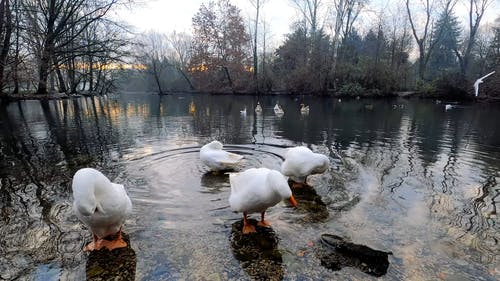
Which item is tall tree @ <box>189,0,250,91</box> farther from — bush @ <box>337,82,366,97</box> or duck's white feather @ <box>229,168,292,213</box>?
duck's white feather @ <box>229,168,292,213</box>

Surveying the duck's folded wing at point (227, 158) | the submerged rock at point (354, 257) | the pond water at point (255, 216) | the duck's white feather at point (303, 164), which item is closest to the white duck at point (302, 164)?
the duck's white feather at point (303, 164)

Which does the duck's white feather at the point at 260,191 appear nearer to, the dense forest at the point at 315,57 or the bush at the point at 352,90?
the dense forest at the point at 315,57

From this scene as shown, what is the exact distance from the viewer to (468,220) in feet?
16.4

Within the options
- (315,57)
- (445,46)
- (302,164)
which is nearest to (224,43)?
(315,57)

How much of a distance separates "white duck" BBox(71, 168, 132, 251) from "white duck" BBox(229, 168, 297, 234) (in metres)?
1.57

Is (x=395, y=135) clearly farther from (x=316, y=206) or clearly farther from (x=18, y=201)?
(x=18, y=201)

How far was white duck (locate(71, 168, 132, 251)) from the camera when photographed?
3453mm

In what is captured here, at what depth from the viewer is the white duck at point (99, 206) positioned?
3453mm

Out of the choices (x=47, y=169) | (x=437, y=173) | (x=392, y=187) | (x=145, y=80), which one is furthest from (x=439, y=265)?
(x=145, y=80)

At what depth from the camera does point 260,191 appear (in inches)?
169

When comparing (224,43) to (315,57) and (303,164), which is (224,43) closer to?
(315,57)

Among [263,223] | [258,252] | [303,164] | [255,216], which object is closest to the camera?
[258,252]

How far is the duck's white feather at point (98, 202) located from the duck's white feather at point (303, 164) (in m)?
3.29

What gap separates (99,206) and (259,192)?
202 cm
